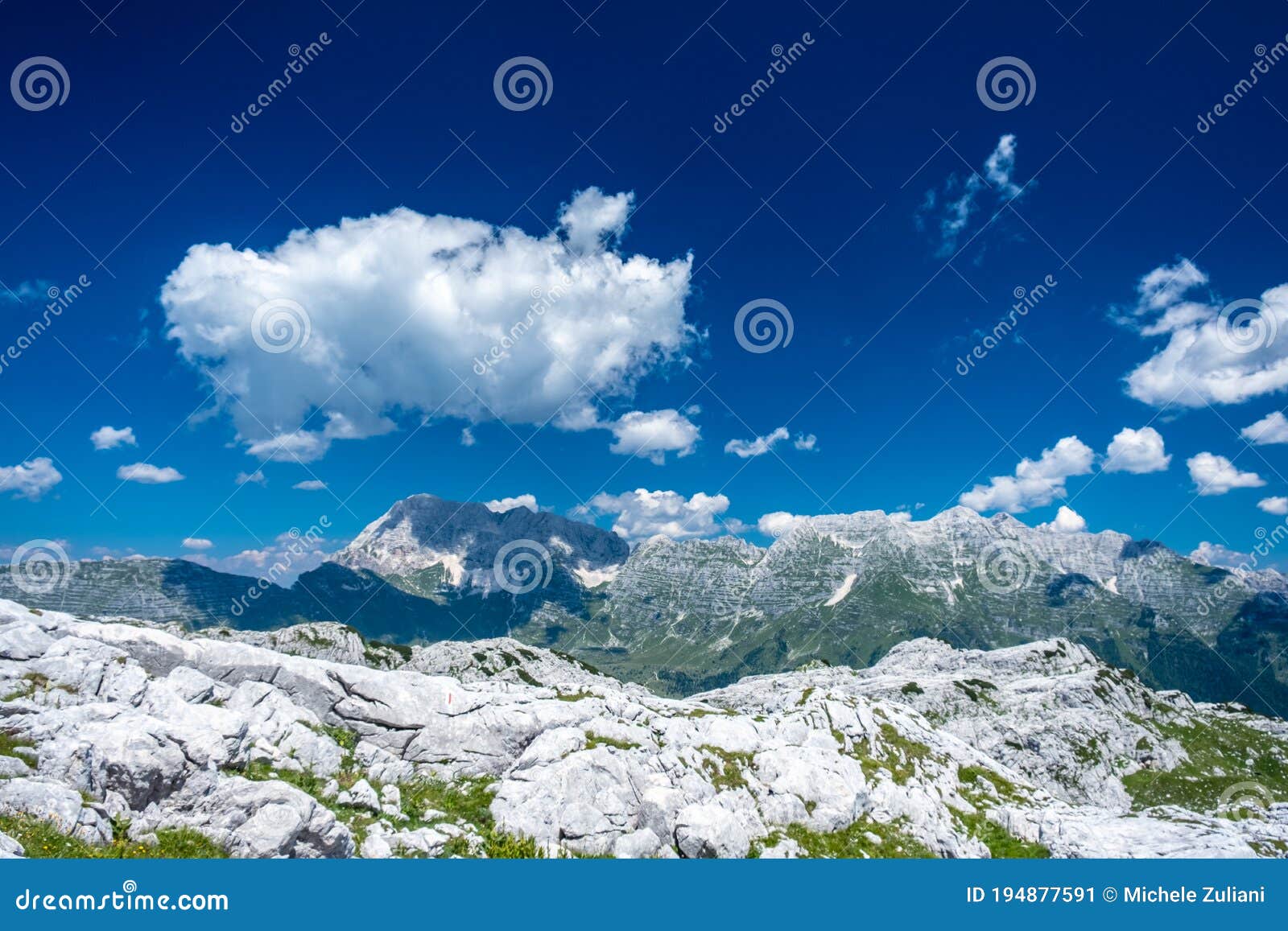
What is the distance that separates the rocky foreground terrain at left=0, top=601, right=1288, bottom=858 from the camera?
20797 mm

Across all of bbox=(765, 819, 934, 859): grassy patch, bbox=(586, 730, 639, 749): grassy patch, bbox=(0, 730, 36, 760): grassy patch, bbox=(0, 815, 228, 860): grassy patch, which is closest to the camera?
bbox=(0, 815, 228, 860): grassy patch

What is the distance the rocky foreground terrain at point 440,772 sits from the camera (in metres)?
20.8

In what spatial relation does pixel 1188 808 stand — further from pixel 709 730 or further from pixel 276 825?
pixel 276 825

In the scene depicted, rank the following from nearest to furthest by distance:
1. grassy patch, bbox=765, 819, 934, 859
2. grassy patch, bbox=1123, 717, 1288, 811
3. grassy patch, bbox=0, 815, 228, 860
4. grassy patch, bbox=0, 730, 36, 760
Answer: grassy patch, bbox=0, 815, 228, 860 < grassy patch, bbox=0, 730, 36, 760 < grassy patch, bbox=765, 819, 934, 859 < grassy patch, bbox=1123, 717, 1288, 811

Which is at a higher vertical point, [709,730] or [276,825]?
[709,730]

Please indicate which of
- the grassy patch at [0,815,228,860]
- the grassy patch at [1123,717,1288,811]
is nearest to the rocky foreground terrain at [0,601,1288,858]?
the grassy patch at [0,815,228,860]

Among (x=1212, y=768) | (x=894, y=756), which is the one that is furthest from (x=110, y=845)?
(x=1212, y=768)

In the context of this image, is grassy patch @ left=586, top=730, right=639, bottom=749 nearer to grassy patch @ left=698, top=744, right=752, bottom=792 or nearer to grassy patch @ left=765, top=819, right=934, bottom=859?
grassy patch @ left=698, top=744, right=752, bottom=792

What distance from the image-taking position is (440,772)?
3369cm

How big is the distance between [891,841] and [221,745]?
1443 inches

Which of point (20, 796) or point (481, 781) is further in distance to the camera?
point (481, 781)

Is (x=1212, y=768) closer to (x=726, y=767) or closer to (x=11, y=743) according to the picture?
(x=726, y=767)

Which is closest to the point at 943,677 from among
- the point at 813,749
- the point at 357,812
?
the point at 813,749

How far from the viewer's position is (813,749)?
44.1 meters
